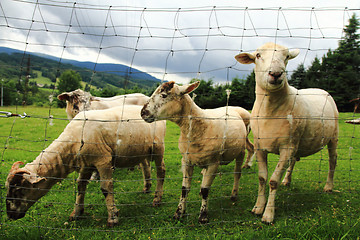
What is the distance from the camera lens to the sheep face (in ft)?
13.7

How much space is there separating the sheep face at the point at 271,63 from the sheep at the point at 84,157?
2289 millimetres

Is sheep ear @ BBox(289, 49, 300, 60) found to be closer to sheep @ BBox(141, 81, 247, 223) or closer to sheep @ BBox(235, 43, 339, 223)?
sheep @ BBox(235, 43, 339, 223)

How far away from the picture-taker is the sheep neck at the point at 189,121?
197 inches

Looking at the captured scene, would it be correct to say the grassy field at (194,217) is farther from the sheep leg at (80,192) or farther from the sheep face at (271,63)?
the sheep face at (271,63)

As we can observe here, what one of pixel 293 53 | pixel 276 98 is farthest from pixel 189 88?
pixel 293 53

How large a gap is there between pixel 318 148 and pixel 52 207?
602 centimetres

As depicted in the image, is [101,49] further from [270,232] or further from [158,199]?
[270,232]

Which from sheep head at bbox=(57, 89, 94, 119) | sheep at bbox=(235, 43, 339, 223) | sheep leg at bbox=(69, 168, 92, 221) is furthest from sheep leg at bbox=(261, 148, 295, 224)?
sheep head at bbox=(57, 89, 94, 119)

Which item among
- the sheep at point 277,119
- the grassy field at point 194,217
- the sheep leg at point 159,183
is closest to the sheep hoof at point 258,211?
the sheep at point 277,119

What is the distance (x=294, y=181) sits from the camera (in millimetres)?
7477

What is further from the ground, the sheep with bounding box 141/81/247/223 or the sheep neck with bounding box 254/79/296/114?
the sheep neck with bounding box 254/79/296/114

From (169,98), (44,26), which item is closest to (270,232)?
(169,98)

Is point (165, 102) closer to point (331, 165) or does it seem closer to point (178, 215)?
point (178, 215)

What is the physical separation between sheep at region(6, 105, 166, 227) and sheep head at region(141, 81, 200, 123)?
10.3 inches
